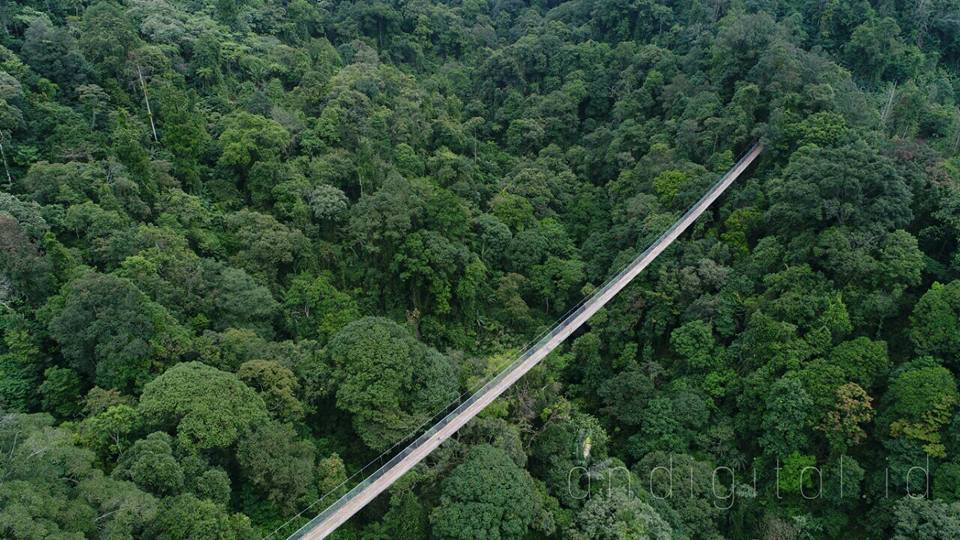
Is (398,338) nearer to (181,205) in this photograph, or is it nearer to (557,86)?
(181,205)

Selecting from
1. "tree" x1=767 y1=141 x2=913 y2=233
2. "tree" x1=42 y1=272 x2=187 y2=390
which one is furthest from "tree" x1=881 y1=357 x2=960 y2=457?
"tree" x1=42 y1=272 x2=187 y2=390

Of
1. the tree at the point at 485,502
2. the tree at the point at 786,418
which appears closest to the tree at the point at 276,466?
the tree at the point at 485,502

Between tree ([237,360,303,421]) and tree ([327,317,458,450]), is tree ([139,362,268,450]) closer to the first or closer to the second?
tree ([237,360,303,421])

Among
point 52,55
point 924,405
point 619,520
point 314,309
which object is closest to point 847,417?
point 924,405

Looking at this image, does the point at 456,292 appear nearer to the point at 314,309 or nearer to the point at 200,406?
the point at 314,309

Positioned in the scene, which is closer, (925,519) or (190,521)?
(190,521)

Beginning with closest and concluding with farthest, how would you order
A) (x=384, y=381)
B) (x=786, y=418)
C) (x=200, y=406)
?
(x=200, y=406)
(x=384, y=381)
(x=786, y=418)

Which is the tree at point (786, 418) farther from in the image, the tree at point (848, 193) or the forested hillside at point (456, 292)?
the tree at point (848, 193)

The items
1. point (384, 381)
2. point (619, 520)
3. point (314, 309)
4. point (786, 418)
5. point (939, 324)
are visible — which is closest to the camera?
point (619, 520)
